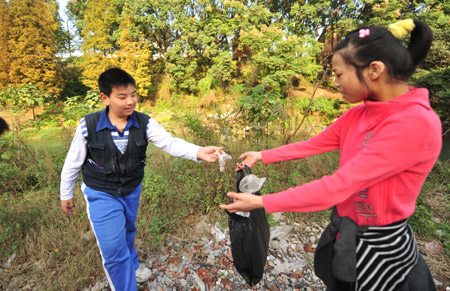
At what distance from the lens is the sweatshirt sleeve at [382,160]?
3.17 ft

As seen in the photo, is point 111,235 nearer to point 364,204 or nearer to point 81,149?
point 81,149

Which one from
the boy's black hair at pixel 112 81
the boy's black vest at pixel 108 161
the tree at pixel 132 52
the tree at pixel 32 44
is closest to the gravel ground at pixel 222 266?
the boy's black vest at pixel 108 161

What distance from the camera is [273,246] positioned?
289cm

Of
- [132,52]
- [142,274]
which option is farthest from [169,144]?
[132,52]

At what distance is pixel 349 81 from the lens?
1.16 m

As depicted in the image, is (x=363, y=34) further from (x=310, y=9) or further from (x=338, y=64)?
(x=310, y=9)

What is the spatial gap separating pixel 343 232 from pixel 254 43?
1614cm

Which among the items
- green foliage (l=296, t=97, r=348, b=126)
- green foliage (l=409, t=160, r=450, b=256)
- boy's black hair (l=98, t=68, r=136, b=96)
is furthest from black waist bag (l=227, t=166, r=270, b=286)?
green foliage (l=296, t=97, r=348, b=126)

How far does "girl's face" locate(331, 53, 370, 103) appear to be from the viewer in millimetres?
1141

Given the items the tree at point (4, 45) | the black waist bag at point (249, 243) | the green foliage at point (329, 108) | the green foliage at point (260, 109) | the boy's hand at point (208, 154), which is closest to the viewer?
the black waist bag at point (249, 243)

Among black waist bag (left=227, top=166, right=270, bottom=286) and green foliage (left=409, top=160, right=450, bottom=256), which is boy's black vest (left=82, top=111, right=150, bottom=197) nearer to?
black waist bag (left=227, top=166, right=270, bottom=286)

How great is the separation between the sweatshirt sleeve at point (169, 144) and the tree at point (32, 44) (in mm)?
17891

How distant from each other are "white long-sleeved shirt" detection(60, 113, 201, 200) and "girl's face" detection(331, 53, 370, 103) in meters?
1.40

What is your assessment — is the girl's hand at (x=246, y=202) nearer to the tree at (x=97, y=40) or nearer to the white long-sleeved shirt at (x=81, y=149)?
the white long-sleeved shirt at (x=81, y=149)
